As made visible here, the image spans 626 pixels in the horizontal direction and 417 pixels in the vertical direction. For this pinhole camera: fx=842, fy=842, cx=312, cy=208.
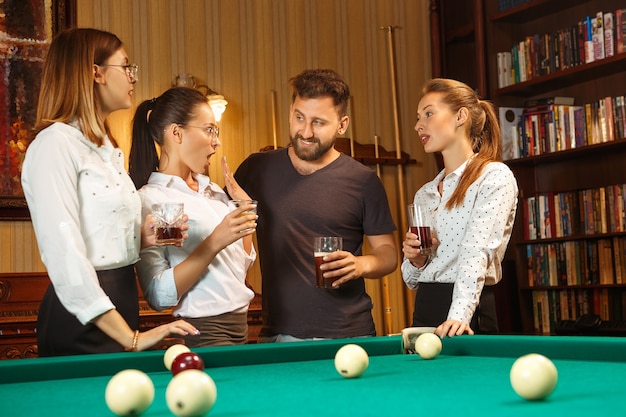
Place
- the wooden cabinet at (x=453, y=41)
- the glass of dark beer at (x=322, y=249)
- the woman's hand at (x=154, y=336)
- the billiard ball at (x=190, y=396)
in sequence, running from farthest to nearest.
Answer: the wooden cabinet at (x=453, y=41) → the glass of dark beer at (x=322, y=249) → the woman's hand at (x=154, y=336) → the billiard ball at (x=190, y=396)

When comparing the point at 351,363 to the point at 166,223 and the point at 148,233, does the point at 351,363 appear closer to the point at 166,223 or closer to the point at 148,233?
the point at 166,223

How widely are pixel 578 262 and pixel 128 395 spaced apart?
4262 mm

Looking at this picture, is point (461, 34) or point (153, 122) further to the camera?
point (461, 34)

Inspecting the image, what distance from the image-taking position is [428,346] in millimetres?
2250

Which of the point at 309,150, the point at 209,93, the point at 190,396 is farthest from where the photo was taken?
the point at 209,93

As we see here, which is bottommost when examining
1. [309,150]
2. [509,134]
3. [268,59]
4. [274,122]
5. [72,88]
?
[309,150]

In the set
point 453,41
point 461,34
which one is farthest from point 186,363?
point 453,41

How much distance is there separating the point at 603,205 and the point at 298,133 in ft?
8.02

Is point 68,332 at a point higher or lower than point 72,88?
lower

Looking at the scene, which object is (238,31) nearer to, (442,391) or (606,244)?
(606,244)

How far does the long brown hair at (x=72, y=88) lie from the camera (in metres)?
2.51

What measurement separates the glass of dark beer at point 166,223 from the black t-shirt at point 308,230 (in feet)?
2.64

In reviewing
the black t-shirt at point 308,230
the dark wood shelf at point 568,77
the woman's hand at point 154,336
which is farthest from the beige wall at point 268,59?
the woman's hand at point 154,336

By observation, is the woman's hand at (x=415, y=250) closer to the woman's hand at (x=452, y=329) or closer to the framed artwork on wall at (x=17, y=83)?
the woman's hand at (x=452, y=329)
